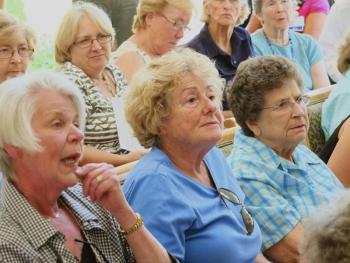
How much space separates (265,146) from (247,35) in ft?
5.73

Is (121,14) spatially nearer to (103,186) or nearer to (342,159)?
(342,159)

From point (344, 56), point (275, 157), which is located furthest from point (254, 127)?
point (344, 56)

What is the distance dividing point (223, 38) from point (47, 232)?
2445 mm

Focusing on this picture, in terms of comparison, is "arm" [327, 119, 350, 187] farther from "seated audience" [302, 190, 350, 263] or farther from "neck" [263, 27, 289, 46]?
"neck" [263, 27, 289, 46]

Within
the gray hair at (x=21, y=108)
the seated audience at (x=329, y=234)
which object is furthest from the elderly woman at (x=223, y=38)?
the seated audience at (x=329, y=234)

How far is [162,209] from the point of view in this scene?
5.79ft

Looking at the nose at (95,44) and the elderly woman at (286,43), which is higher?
the nose at (95,44)

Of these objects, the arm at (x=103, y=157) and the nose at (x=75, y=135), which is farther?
the arm at (x=103, y=157)

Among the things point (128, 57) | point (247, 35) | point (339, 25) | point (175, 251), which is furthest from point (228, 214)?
point (339, 25)

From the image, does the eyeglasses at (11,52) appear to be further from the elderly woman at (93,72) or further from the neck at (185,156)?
the neck at (185,156)

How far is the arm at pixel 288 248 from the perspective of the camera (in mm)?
2121

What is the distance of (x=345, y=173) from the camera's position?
2469 mm

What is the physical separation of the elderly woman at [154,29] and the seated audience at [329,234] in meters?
2.26

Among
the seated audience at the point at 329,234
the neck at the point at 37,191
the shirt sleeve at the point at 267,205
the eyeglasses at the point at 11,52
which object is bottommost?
the shirt sleeve at the point at 267,205
